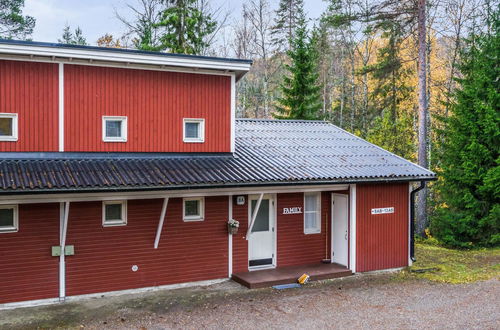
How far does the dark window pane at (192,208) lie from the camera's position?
1036cm

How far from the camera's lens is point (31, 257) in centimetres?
881

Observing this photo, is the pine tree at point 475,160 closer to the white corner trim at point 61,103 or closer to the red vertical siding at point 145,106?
the red vertical siding at point 145,106

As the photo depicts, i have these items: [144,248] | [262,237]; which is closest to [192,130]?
[144,248]

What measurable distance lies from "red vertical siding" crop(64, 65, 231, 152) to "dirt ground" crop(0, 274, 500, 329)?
132 inches

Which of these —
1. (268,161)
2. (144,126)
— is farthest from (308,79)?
(144,126)

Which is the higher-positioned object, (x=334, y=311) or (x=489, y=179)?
(x=489, y=179)

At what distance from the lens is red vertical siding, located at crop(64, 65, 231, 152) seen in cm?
984

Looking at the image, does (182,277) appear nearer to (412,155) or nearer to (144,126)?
(144,126)

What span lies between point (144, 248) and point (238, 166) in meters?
2.78

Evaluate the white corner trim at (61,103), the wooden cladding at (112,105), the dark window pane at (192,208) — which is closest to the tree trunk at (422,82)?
the wooden cladding at (112,105)

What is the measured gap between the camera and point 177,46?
2314 cm

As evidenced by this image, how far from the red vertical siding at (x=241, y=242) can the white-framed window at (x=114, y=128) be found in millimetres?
3045

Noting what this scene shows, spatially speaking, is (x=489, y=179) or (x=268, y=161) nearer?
(x=268, y=161)

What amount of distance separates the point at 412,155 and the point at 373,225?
1259 centimetres
